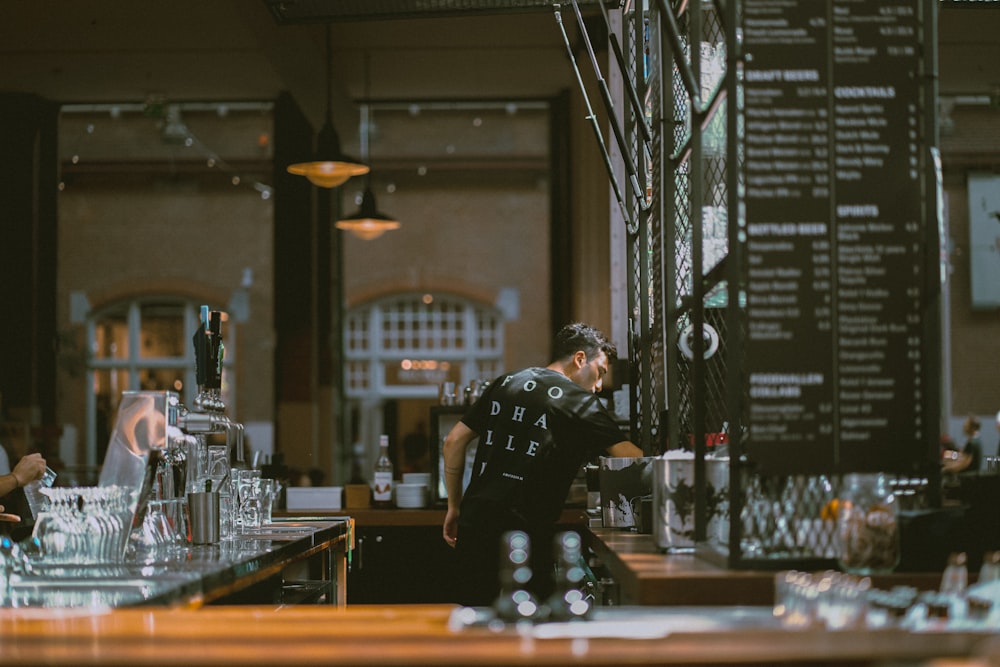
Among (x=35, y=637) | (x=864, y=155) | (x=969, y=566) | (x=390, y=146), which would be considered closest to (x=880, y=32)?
(x=864, y=155)

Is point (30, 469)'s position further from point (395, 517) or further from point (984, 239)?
point (984, 239)

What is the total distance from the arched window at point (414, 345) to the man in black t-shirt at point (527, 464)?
12149mm

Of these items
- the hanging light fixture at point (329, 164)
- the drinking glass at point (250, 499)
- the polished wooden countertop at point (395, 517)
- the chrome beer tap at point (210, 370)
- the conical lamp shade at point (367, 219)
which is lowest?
the polished wooden countertop at point (395, 517)

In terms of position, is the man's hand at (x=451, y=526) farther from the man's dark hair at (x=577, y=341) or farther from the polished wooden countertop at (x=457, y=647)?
the polished wooden countertop at (x=457, y=647)

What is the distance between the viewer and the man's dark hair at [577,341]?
4836mm

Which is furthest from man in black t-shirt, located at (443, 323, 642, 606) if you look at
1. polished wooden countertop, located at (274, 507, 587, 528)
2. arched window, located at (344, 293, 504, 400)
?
arched window, located at (344, 293, 504, 400)

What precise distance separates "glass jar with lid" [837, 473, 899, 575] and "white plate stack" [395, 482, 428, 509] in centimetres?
449

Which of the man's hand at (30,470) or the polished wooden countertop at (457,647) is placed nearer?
the polished wooden countertop at (457,647)

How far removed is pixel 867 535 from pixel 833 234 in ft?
2.17

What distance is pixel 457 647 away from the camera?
1771 millimetres

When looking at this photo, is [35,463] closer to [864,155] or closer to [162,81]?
[864,155]

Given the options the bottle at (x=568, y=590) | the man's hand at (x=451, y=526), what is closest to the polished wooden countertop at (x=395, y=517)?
the man's hand at (x=451, y=526)

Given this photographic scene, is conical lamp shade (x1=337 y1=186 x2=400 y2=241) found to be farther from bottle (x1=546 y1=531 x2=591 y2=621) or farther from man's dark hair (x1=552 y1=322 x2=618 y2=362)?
bottle (x1=546 y1=531 x2=591 y2=621)

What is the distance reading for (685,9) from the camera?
4.09 m
